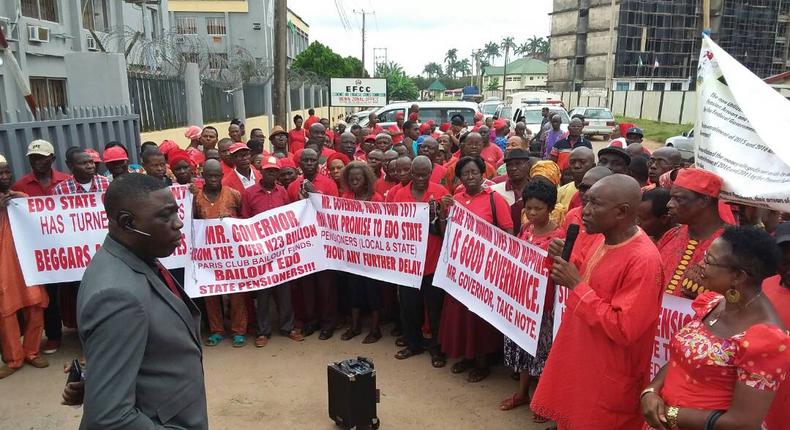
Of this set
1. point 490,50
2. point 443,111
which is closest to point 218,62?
point 443,111

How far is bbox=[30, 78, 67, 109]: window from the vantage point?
13.9m

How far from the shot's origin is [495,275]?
14.8 feet

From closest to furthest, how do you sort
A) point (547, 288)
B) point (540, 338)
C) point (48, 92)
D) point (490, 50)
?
point (547, 288) < point (540, 338) < point (48, 92) < point (490, 50)

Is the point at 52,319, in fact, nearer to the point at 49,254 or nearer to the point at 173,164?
the point at 49,254

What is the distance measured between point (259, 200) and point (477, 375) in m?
2.73

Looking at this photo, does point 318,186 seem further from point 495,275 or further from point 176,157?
point 495,275

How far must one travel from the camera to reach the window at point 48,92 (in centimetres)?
1395

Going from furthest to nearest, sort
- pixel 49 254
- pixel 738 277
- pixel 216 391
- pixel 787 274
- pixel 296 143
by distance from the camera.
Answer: pixel 296 143
pixel 49 254
pixel 216 391
pixel 787 274
pixel 738 277

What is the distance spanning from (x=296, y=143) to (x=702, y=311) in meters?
10.5

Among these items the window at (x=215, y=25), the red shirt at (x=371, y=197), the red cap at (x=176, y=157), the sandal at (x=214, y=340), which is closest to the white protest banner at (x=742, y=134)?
the red shirt at (x=371, y=197)

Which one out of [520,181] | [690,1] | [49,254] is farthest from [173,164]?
[690,1]

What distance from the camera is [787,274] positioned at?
266 cm

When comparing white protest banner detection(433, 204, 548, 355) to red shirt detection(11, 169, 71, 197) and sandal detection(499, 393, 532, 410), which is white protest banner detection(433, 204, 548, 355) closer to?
sandal detection(499, 393, 532, 410)

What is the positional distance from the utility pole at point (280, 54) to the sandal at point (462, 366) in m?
8.26
